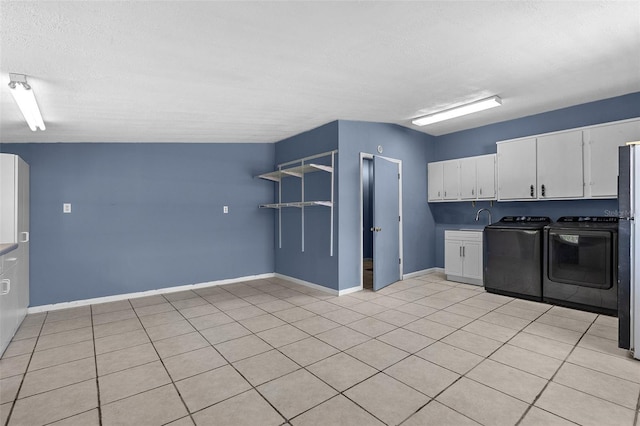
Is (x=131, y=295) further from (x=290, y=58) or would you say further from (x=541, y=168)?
(x=541, y=168)

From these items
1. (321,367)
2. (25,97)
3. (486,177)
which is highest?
(25,97)

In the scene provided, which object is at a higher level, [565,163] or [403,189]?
[565,163]

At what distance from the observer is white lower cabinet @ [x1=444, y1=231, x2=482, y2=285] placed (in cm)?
507

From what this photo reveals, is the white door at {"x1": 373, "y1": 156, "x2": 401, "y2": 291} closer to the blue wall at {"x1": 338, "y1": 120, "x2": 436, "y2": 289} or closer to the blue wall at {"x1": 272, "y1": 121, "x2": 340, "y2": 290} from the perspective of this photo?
the blue wall at {"x1": 338, "y1": 120, "x2": 436, "y2": 289}

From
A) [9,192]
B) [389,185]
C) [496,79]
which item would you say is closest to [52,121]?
[9,192]

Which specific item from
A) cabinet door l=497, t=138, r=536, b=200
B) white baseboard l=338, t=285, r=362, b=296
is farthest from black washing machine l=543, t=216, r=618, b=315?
white baseboard l=338, t=285, r=362, b=296

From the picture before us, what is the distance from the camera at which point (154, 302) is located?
441 centimetres

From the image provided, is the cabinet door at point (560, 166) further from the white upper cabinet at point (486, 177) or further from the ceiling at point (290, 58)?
the white upper cabinet at point (486, 177)

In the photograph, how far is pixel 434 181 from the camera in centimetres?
593

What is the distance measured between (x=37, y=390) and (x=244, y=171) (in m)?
4.02

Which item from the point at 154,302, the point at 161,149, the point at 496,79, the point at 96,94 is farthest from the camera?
the point at 161,149

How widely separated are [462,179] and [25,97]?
5746 mm

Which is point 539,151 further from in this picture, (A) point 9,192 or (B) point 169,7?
(A) point 9,192

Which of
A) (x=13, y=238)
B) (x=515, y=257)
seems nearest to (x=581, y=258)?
(x=515, y=257)
